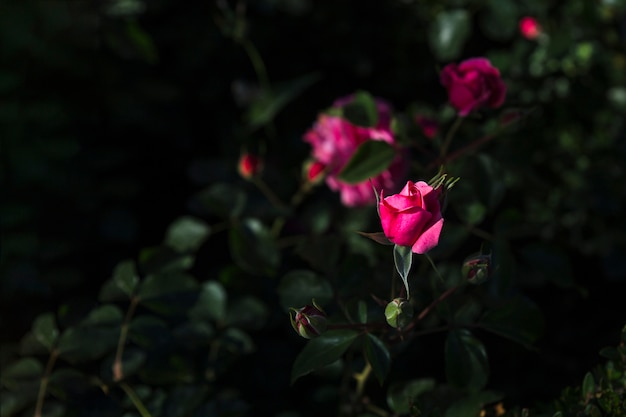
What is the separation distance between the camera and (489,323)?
1108 millimetres

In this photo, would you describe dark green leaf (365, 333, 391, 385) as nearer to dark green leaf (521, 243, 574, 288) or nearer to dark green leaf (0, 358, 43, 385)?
dark green leaf (521, 243, 574, 288)

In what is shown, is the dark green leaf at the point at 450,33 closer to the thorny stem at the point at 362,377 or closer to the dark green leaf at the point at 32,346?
the thorny stem at the point at 362,377

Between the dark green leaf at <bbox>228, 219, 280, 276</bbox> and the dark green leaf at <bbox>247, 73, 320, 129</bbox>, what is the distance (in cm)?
49

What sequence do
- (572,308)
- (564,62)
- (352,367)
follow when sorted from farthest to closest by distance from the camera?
(564,62) < (572,308) < (352,367)

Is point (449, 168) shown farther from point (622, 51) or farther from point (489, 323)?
point (622, 51)

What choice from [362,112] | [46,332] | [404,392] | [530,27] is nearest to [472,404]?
[404,392]

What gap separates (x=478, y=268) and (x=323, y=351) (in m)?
0.22

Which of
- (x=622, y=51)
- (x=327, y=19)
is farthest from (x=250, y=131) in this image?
(x=622, y=51)

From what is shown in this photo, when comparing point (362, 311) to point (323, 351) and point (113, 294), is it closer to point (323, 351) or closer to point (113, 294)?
point (323, 351)

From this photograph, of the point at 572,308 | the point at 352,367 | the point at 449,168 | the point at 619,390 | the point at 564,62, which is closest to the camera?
the point at 619,390

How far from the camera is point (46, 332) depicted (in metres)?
1.36

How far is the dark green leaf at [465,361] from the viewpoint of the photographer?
1.10 m

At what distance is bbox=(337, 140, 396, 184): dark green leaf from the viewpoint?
50.0 inches

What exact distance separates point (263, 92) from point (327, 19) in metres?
0.32
